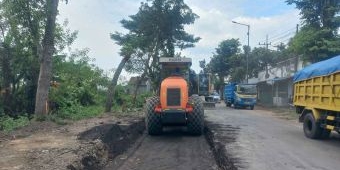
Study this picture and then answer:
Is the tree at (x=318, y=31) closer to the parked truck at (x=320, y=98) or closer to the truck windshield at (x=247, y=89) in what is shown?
the parked truck at (x=320, y=98)

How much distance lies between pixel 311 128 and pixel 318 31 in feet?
46.6

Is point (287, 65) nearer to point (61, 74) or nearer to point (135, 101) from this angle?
point (135, 101)

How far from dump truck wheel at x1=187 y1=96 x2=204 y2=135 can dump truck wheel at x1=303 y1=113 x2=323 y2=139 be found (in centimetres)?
402

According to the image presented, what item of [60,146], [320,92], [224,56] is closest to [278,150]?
[320,92]

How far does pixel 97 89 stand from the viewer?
37438 mm

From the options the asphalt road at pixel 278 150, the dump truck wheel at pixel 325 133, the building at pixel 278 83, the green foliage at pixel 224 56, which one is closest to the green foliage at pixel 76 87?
the asphalt road at pixel 278 150

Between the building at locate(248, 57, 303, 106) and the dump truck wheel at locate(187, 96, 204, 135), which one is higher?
the building at locate(248, 57, 303, 106)

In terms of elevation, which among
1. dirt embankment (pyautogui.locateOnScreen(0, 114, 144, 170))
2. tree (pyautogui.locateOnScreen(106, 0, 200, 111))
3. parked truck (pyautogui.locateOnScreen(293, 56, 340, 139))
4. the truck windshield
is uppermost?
tree (pyautogui.locateOnScreen(106, 0, 200, 111))

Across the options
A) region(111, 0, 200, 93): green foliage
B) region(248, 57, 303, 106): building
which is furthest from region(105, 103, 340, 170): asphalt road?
region(248, 57, 303, 106): building

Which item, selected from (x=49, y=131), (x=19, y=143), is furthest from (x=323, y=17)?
(x=19, y=143)

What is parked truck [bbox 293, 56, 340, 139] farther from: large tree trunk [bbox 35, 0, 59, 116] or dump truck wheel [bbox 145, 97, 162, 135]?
large tree trunk [bbox 35, 0, 59, 116]

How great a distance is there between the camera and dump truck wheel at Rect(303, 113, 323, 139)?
17062 millimetres

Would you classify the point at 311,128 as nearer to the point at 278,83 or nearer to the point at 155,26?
the point at 155,26

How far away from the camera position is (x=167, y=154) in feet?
45.0
